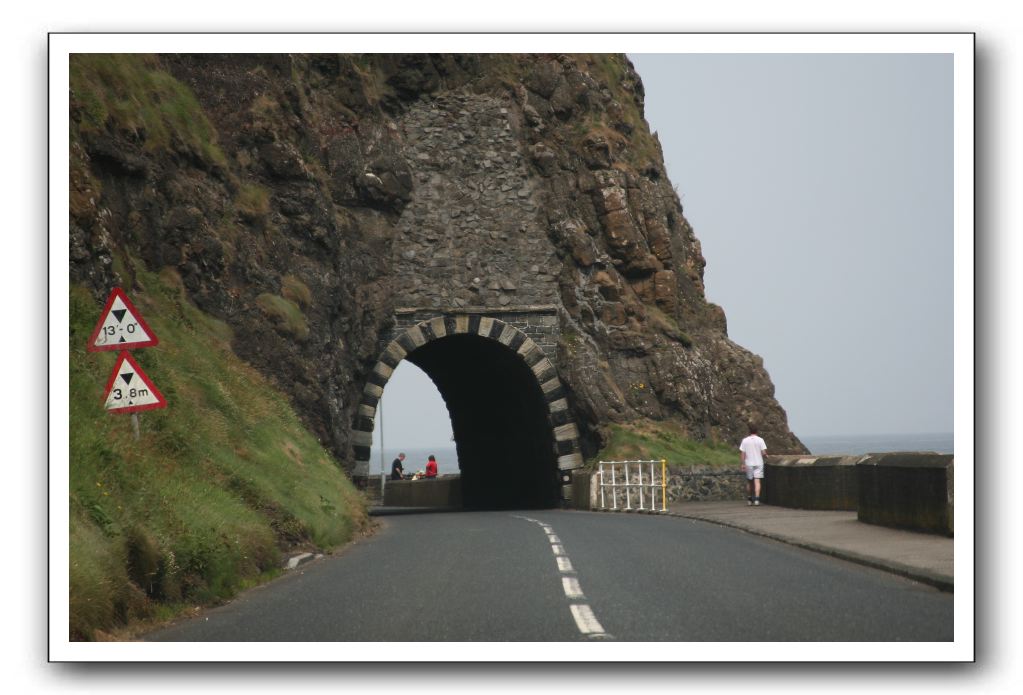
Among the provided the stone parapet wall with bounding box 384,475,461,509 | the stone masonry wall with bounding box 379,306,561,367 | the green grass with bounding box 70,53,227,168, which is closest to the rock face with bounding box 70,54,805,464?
the green grass with bounding box 70,53,227,168

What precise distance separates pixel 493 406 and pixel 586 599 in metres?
36.4

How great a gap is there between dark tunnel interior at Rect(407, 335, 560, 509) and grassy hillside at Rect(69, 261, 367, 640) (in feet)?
49.4

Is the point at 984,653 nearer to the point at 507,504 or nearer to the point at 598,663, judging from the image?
the point at 598,663

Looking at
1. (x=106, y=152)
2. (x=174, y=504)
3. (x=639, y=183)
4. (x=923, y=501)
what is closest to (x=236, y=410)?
(x=106, y=152)

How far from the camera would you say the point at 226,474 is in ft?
61.9

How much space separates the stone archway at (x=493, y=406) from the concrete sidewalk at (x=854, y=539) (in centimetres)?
1469

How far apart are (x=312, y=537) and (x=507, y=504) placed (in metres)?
28.9

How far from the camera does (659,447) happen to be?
3953cm

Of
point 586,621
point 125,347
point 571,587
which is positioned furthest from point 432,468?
point 586,621

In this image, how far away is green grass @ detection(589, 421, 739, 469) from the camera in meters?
38.6

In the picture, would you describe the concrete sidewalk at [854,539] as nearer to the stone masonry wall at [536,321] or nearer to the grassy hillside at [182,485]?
the grassy hillside at [182,485]

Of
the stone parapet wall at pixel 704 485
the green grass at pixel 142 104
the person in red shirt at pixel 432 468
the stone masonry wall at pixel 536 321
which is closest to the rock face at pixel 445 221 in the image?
the green grass at pixel 142 104

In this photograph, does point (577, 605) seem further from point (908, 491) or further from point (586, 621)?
point (908, 491)

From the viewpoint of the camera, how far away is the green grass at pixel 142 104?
2633 centimetres
